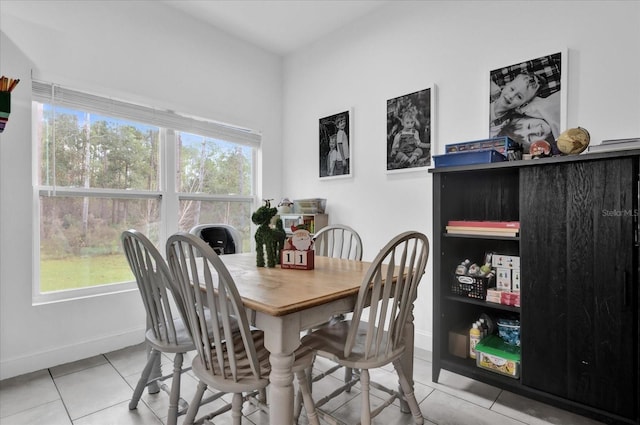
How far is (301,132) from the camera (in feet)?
11.4

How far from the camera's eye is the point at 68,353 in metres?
2.30

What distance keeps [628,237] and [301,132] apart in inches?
107

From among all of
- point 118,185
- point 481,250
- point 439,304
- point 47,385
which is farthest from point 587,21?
point 47,385

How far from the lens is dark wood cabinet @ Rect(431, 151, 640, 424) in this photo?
4.81 ft

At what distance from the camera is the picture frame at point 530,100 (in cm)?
193

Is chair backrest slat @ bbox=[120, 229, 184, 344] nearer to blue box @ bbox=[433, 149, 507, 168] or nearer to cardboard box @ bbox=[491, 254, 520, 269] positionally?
blue box @ bbox=[433, 149, 507, 168]

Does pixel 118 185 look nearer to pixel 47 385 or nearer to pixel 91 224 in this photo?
pixel 91 224

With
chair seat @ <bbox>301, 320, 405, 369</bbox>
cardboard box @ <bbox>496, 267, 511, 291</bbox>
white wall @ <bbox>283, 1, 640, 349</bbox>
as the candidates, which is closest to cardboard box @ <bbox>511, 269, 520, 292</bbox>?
cardboard box @ <bbox>496, 267, 511, 291</bbox>

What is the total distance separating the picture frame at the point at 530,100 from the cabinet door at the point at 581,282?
1.40 feet

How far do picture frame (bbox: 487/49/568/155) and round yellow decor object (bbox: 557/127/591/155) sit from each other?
0.33 m

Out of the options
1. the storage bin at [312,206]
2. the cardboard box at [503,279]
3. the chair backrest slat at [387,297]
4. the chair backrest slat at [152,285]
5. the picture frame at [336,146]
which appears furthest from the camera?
the storage bin at [312,206]

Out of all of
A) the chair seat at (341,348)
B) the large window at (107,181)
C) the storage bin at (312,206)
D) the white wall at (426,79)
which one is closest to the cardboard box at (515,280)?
the white wall at (426,79)

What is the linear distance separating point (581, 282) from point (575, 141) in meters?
0.67

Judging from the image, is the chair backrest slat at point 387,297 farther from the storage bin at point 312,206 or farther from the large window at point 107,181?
the large window at point 107,181
